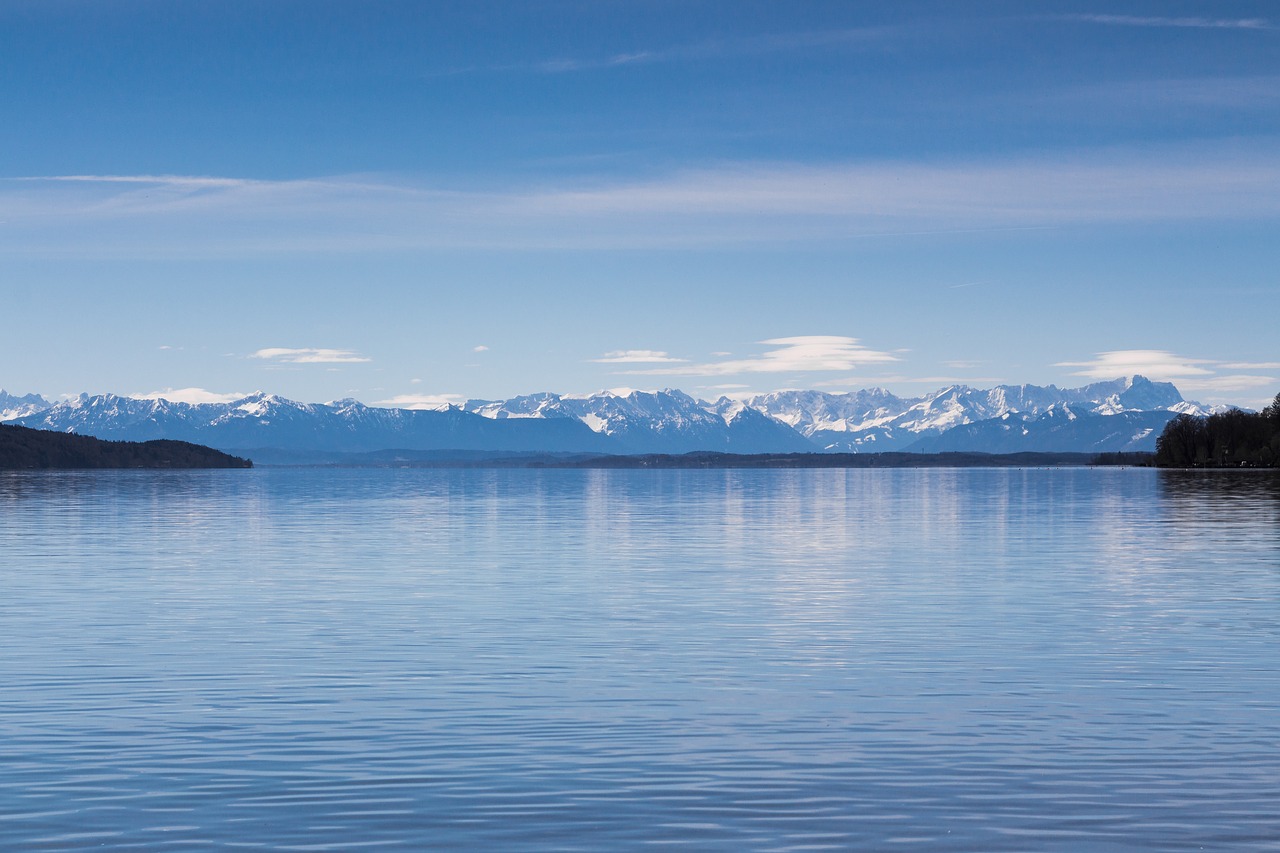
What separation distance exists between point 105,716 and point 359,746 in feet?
19.9

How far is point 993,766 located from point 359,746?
33.7 feet

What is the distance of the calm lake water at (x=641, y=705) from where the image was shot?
64.0 feet

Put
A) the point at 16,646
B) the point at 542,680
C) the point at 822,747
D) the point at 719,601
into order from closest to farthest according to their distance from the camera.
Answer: the point at 822,747 → the point at 542,680 → the point at 16,646 → the point at 719,601

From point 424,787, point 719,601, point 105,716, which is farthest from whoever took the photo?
point 719,601

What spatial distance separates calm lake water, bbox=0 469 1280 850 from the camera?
768 inches

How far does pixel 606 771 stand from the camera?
73.7 feet

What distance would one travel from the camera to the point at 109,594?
51531mm

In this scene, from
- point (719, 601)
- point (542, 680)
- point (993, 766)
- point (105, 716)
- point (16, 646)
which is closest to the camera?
point (993, 766)

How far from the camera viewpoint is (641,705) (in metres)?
28.5

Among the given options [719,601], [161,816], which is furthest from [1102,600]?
[161,816]

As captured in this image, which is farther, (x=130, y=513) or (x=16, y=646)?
(x=130, y=513)

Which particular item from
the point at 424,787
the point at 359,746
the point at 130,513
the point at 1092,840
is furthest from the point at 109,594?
the point at 130,513

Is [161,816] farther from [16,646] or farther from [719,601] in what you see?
[719,601]

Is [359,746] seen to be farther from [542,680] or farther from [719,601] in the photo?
[719,601]
